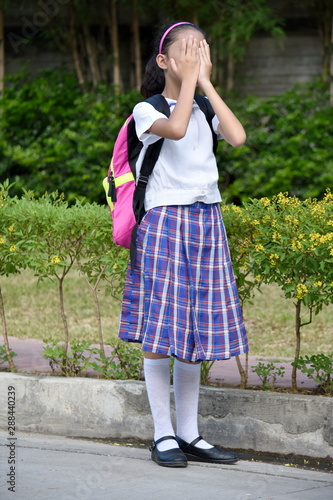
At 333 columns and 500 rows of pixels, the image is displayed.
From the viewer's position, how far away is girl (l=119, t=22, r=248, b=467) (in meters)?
3.47

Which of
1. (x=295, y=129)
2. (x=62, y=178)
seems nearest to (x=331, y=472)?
(x=295, y=129)

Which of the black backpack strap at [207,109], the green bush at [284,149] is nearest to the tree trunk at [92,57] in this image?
the green bush at [284,149]

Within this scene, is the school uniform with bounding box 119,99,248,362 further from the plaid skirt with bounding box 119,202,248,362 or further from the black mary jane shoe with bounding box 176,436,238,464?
the black mary jane shoe with bounding box 176,436,238,464

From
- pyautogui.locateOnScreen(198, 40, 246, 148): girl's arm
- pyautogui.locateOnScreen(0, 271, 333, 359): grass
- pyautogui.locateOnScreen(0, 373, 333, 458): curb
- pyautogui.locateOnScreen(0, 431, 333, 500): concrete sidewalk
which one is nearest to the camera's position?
pyautogui.locateOnScreen(0, 431, 333, 500): concrete sidewalk

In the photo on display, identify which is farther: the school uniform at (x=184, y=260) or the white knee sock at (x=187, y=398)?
the white knee sock at (x=187, y=398)

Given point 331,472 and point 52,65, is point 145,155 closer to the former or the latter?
point 331,472

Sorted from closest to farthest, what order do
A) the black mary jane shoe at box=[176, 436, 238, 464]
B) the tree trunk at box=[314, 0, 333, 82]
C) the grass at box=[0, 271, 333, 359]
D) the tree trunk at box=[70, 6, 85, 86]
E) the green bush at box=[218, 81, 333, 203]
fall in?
the black mary jane shoe at box=[176, 436, 238, 464] < the grass at box=[0, 271, 333, 359] < the green bush at box=[218, 81, 333, 203] < the tree trunk at box=[314, 0, 333, 82] < the tree trunk at box=[70, 6, 85, 86]

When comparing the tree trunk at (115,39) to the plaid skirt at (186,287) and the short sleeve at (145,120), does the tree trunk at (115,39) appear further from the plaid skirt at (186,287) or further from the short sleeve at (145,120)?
the plaid skirt at (186,287)

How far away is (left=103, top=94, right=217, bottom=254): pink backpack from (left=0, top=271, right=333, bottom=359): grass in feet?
5.94

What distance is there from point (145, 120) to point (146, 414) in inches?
54.4

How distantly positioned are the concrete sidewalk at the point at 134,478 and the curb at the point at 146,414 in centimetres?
18

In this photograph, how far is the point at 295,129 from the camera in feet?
37.1

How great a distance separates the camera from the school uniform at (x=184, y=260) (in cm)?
348

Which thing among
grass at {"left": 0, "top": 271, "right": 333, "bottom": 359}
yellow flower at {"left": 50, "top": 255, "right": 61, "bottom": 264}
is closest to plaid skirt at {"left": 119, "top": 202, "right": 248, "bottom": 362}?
yellow flower at {"left": 50, "top": 255, "right": 61, "bottom": 264}
